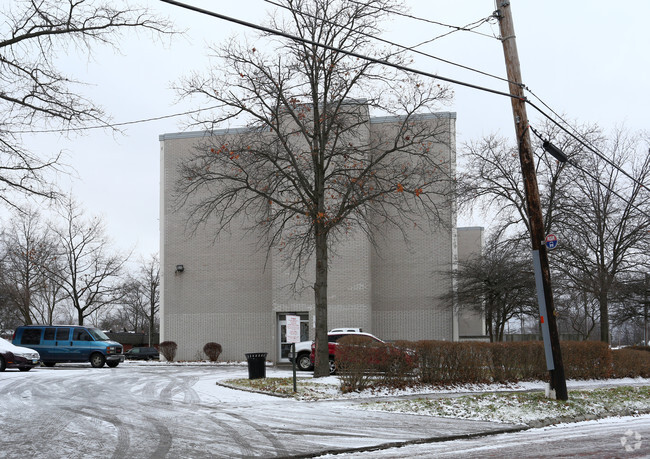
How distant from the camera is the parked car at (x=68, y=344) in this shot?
29562mm

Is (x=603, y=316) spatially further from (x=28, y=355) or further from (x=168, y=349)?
(x=28, y=355)

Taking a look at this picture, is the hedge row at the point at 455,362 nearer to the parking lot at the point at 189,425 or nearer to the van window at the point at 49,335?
the parking lot at the point at 189,425

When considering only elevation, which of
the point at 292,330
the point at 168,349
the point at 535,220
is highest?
the point at 535,220

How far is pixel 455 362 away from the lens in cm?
1909

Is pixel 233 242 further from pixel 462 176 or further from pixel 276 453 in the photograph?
pixel 276 453

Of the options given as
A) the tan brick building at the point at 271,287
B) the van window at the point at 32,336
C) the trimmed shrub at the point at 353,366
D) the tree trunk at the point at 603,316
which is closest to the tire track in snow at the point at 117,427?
the trimmed shrub at the point at 353,366

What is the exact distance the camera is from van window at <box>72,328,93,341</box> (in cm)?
2984

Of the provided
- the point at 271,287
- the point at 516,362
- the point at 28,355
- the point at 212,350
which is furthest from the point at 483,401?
the point at 271,287

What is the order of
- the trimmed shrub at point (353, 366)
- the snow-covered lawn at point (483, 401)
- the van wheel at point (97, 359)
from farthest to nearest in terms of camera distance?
the van wheel at point (97, 359) < the trimmed shrub at point (353, 366) < the snow-covered lawn at point (483, 401)

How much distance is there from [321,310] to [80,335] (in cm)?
1504

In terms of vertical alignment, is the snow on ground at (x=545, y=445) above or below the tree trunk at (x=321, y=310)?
below

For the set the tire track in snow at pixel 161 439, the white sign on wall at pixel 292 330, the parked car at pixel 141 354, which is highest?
the white sign on wall at pixel 292 330

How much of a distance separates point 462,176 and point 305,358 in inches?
399

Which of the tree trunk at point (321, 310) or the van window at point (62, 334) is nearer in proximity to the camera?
the tree trunk at point (321, 310)
